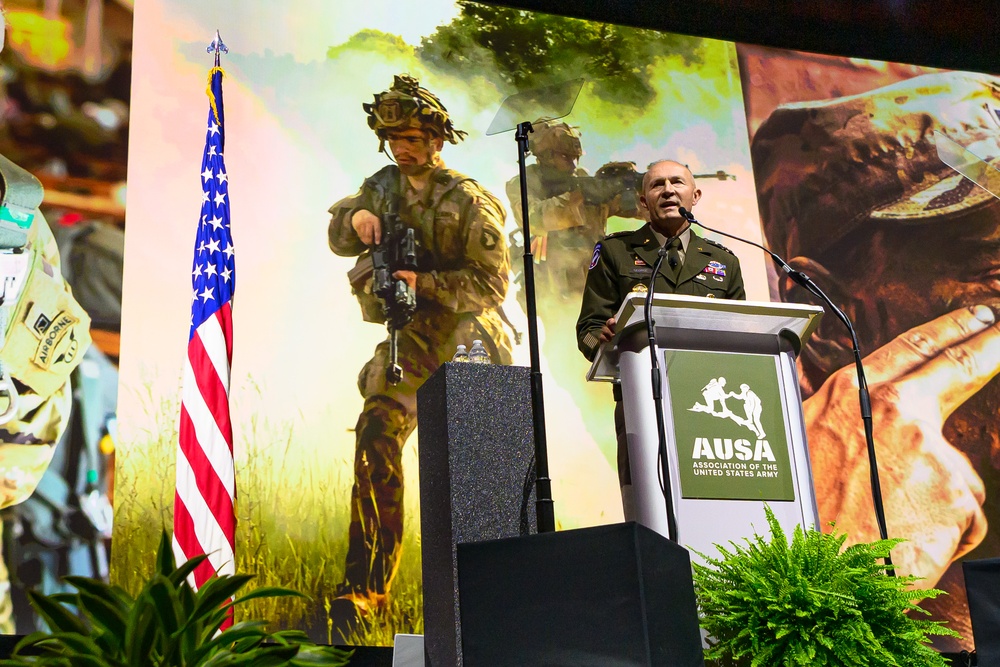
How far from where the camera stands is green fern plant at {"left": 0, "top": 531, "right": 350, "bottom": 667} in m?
1.17

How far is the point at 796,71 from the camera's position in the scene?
5941mm

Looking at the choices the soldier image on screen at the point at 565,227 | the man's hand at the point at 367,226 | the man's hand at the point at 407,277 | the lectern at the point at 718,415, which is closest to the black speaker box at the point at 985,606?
the lectern at the point at 718,415

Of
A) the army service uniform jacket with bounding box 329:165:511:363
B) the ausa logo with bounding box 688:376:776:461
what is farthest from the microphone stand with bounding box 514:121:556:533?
the army service uniform jacket with bounding box 329:165:511:363

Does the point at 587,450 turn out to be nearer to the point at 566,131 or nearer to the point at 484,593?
the point at 566,131

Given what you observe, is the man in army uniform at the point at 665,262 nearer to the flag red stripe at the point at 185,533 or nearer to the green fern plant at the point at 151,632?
the flag red stripe at the point at 185,533

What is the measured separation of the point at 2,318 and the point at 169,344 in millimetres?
668

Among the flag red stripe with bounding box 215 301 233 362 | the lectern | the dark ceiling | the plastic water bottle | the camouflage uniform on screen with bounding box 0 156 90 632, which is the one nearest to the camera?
the lectern

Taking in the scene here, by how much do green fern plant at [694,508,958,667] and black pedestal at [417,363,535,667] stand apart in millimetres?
520

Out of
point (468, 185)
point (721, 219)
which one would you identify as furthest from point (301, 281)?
point (721, 219)

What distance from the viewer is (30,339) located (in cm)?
419

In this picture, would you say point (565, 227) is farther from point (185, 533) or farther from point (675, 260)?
point (185, 533)

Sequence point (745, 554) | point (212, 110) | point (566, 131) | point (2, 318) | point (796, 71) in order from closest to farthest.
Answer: point (745, 554) < point (212, 110) < point (2, 318) < point (566, 131) < point (796, 71)

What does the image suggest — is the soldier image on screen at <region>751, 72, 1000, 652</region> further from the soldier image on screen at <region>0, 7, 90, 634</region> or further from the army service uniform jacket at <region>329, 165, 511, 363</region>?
the soldier image on screen at <region>0, 7, 90, 634</region>

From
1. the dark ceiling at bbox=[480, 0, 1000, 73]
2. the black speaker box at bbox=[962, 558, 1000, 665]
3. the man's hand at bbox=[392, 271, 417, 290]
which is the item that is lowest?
the black speaker box at bbox=[962, 558, 1000, 665]
